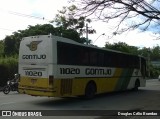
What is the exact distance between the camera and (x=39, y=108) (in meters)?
15.2

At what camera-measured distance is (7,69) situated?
110 feet

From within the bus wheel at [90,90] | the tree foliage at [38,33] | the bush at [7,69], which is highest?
the tree foliage at [38,33]

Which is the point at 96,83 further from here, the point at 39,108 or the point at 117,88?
the point at 39,108

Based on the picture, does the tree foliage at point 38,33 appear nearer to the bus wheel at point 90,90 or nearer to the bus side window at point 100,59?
the bus side window at point 100,59

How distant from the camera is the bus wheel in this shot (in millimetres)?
19067

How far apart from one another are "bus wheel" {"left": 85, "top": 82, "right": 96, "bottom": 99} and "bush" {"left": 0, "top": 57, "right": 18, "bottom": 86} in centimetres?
1534

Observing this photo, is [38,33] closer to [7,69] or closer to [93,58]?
[7,69]

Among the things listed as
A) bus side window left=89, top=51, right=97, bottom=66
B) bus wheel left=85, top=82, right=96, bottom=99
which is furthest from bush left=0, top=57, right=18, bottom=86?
bus wheel left=85, top=82, right=96, bottom=99

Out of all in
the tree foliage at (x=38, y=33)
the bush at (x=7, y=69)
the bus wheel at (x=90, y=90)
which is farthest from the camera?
the tree foliage at (x=38, y=33)

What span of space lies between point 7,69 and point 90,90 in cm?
1598

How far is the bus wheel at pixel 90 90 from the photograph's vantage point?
62.6 feet

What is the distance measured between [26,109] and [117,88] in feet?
31.4

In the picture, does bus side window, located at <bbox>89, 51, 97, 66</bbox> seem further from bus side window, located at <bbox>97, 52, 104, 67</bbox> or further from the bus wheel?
the bus wheel

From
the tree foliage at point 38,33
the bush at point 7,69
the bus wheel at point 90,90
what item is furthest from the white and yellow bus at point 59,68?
the tree foliage at point 38,33
